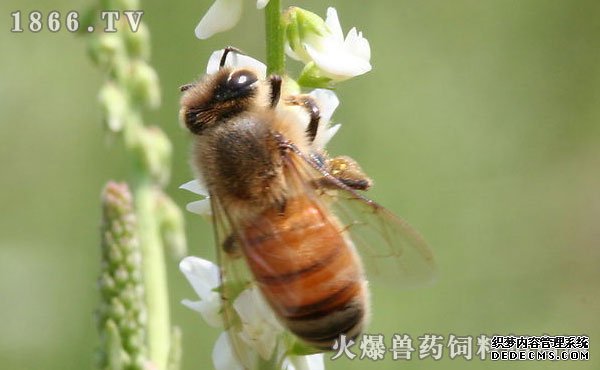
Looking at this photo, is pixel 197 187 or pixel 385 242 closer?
pixel 385 242

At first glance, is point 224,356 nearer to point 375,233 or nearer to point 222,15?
point 375,233

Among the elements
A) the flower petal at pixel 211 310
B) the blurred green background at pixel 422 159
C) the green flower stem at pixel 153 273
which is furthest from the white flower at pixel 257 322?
the blurred green background at pixel 422 159

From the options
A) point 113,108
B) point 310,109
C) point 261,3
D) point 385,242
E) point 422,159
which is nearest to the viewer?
point 261,3

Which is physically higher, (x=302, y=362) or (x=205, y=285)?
(x=205, y=285)

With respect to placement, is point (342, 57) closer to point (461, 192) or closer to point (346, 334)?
point (346, 334)

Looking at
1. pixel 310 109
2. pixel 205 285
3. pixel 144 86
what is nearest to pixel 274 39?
pixel 310 109

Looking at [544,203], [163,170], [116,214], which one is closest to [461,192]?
[544,203]

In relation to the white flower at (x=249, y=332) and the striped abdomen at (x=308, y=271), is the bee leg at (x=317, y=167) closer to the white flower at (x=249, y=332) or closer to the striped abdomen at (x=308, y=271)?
the striped abdomen at (x=308, y=271)
